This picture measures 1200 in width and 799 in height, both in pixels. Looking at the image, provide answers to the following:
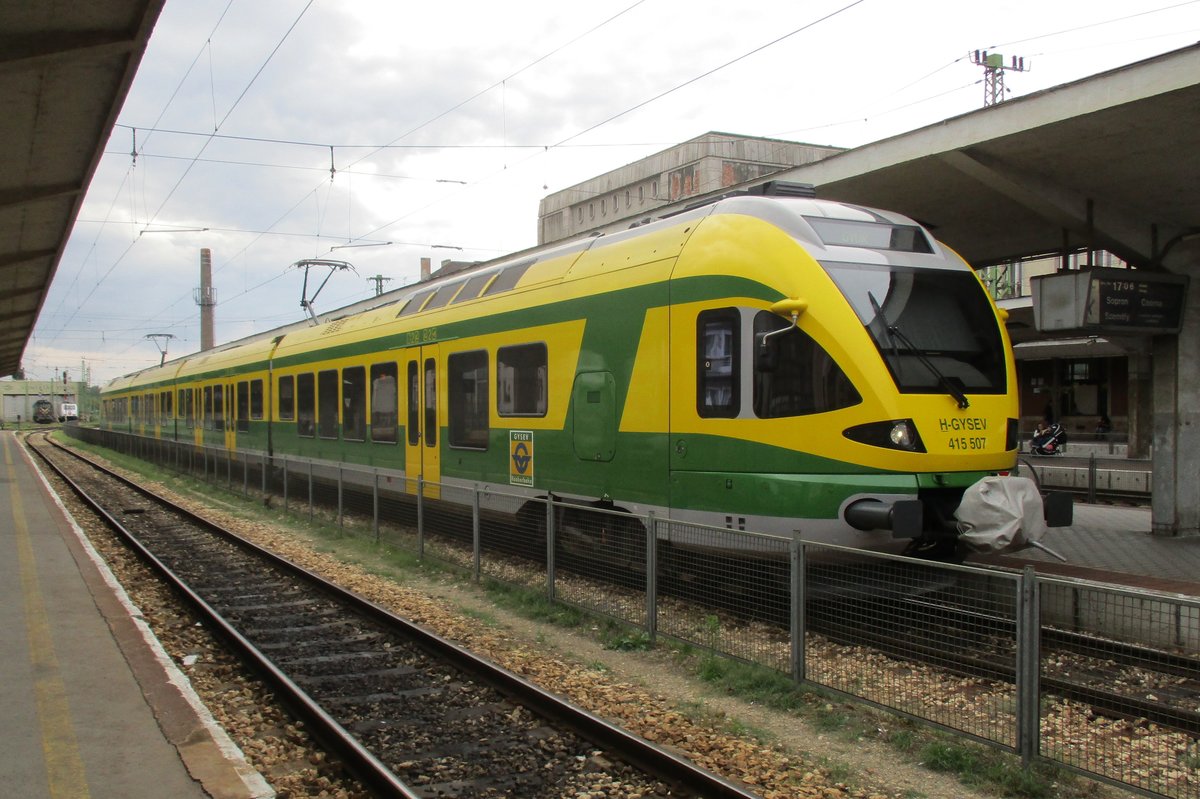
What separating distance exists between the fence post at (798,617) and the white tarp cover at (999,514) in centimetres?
173

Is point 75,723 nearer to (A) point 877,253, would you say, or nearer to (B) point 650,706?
(B) point 650,706

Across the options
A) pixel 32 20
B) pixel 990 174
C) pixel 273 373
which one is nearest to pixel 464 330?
pixel 32 20

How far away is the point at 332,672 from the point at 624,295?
4.30 metres

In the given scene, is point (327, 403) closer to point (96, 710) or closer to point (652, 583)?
point (652, 583)

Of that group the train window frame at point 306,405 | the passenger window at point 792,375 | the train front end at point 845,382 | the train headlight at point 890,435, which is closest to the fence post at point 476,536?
the train front end at point 845,382

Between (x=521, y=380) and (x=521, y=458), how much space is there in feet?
2.94

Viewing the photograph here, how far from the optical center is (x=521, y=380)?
10875mm

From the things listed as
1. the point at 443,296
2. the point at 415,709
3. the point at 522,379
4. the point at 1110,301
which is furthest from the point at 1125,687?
the point at 443,296

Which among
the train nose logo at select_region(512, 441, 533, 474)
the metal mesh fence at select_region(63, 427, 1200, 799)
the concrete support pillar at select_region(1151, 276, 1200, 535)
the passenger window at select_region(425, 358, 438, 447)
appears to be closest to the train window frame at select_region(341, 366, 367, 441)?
the passenger window at select_region(425, 358, 438, 447)

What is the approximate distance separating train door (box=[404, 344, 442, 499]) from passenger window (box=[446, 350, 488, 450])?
0.52 meters

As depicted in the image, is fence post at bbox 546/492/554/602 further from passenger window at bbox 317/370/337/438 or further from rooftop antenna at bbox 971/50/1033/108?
rooftop antenna at bbox 971/50/1033/108

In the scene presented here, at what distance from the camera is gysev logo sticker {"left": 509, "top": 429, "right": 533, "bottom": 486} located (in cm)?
1067

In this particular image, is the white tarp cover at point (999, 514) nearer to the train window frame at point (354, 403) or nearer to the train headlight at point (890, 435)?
the train headlight at point (890, 435)

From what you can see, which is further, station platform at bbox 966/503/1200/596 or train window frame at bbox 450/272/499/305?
train window frame at bbox 450/272/499/305
